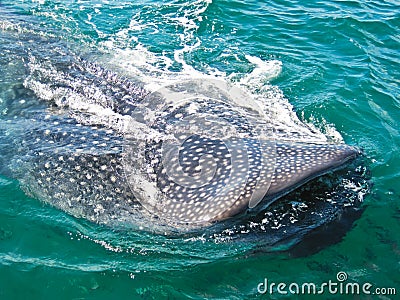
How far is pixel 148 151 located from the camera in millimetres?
6051

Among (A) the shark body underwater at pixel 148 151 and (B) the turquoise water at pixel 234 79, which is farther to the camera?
(A) the shark body underwater at pixel 148 151

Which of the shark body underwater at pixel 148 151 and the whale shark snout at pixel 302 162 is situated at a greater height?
the whale shark snout at pixel 302 162

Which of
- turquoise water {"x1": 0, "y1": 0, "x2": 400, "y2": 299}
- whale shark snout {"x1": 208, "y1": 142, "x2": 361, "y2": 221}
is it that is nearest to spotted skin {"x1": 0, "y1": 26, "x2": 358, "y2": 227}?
whale shark snout {"x1": 208, "y1": 142, "x2": 361, "y2": 221}

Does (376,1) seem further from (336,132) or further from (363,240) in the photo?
(363,240)

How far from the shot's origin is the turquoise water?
16.5 ft

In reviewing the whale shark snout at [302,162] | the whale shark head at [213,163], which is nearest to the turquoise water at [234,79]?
the whale shark head at [213,163]

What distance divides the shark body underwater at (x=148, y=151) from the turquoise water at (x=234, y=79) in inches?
11.9

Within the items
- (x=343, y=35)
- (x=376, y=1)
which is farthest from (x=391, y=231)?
(x=376, y=1)

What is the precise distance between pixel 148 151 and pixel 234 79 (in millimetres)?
3882

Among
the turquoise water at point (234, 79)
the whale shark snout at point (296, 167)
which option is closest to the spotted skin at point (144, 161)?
the whale shark snout at point (296, 167)

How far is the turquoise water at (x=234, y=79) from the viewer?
5.03 metres

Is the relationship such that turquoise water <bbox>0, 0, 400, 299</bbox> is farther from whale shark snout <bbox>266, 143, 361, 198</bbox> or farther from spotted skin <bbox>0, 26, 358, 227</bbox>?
whale shark snout <bbox>266, 143, 361, 198</bbox>

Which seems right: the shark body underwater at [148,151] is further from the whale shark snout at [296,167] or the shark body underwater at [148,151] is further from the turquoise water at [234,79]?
the turquoise water at [234,79]

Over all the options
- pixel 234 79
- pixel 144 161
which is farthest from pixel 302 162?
pixel 234 79
